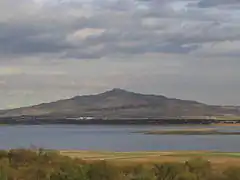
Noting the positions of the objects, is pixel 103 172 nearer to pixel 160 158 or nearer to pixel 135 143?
pixel 160 158

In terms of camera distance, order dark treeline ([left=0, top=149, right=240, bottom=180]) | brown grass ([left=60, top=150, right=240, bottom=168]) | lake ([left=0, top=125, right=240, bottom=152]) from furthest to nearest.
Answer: lake ([left=0, top=125, right=240, bottom=152]) → brown grass ([left=60, top=150, right=240, bottom=168]) → dark treeline ([left=0, top=149, right=240, bottom=180])

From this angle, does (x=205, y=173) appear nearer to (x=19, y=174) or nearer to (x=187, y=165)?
(x=187, y=165)

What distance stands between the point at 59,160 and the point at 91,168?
331 inches

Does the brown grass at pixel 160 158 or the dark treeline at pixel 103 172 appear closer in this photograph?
the dark treeline at pixel 103 172

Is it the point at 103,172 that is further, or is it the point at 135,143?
the point at 135,143

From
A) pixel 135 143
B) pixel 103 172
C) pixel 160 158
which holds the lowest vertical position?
pixel 160 158

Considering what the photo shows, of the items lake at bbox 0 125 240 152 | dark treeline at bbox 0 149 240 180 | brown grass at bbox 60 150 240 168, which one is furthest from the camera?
lake at bbox 0 125 240 152

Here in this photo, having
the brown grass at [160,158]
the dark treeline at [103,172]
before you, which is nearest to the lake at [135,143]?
the brown grass at [160,158]

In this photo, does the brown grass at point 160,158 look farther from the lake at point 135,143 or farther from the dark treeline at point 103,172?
the dark treeline at point 103,172

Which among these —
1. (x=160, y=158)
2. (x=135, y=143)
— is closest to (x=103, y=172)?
(x=160, y=158)

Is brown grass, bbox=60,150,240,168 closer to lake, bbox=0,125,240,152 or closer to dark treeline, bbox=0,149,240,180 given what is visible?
lake, bbox=0,125,240,152

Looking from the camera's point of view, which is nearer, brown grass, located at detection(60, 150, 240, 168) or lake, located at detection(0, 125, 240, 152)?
brown grass, located at detection(60, 150, 240, 168)

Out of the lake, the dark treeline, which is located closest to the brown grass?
the lake

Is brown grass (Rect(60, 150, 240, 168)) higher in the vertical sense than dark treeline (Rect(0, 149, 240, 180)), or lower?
lower
